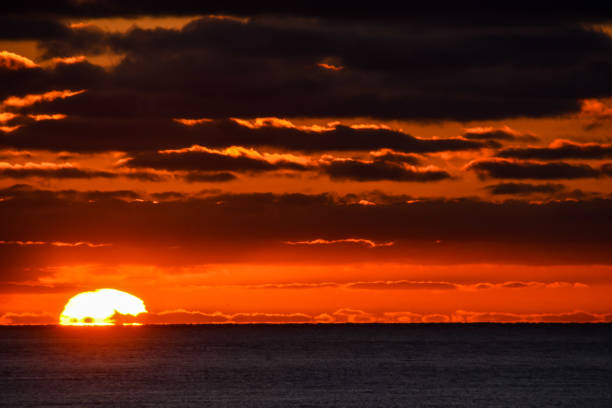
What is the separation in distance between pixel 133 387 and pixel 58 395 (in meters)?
13.8

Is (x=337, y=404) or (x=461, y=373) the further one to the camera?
(x=461, y=373)

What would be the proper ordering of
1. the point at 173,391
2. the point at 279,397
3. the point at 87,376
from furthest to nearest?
the point at 87,376
the point at 173,391
the point at 279,397

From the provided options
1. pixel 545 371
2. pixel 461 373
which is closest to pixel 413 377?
pixel 461 373

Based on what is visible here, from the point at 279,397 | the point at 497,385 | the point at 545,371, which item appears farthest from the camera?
the point at 545,371

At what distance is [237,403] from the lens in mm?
133750

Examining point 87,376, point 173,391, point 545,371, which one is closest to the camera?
point 173,391

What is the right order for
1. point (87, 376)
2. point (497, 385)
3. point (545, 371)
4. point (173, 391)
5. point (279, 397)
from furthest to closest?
point (545, 371) → point (87, 376) → point (497, 385) → point (173, 391) → point (279, 397)

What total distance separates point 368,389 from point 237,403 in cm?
2840

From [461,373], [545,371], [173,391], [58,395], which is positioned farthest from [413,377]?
[58,395]

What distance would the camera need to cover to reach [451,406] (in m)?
133

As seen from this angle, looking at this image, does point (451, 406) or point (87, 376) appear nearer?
point (451, 406)

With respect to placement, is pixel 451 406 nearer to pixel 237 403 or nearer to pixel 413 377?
pixel 237 403

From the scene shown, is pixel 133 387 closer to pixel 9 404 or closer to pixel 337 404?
pixel 9 404

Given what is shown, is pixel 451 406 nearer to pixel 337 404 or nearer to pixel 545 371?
pixel 337 404
